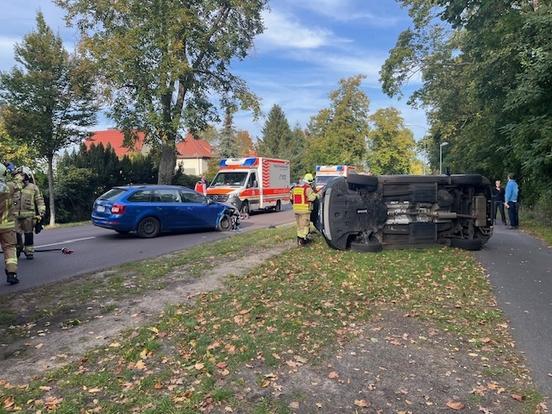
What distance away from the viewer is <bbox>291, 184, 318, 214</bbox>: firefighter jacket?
12.3 meters

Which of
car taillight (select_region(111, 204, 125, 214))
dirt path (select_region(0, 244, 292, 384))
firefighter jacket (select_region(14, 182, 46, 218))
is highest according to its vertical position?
firefighter jacket (select_region(14, 182, 46, 218))

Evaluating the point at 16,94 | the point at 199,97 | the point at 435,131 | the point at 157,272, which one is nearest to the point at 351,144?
the point at 435,131

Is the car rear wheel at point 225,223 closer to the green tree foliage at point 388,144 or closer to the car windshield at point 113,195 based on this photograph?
the car windshield at point 113,195

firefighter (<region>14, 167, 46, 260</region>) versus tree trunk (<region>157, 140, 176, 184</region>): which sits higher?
tree trunk (<region>157, 140, 176, 184</region>)

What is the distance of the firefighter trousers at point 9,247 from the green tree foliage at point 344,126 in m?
59.0

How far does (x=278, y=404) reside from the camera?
13.6 feet

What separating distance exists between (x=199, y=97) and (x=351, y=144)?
130ft

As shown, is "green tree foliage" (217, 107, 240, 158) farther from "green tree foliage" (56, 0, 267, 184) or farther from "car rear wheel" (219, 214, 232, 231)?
"car rear wheel" (219, 214, 232, 231)

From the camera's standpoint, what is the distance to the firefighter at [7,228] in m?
8.13

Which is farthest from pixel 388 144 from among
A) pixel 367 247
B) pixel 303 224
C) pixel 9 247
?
pixel 9 247

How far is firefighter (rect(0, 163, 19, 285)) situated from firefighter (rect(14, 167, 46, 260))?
2.57m

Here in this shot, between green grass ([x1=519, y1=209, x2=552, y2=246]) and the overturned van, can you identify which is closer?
the overturned van

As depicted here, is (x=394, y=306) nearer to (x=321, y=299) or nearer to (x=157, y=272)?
(x=321, y=299)

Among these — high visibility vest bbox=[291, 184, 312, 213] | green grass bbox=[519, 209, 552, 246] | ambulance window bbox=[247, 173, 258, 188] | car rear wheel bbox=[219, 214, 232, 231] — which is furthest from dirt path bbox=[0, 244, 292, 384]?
ambulance window bbox=[247, 173, 258, 188]
